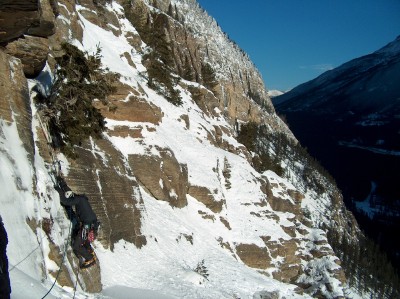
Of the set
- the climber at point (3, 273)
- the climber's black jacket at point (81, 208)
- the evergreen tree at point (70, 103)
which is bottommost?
the climber at point (3, 273)

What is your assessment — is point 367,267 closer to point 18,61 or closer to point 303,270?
point 303,270

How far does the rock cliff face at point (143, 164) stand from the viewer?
12.1 meters

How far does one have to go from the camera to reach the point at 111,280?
527 inches

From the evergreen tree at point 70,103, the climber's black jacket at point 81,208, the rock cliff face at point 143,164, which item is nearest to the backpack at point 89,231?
the climber's black jacket at point 81,208

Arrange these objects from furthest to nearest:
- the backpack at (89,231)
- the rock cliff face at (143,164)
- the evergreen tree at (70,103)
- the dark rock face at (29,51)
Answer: the evergreen tree at (70,103) < the dark rock face at (29,51) < the rock cliff face at (143,164) < the backpack at (89,231)

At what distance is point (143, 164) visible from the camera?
2364 cm

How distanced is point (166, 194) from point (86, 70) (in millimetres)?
10372

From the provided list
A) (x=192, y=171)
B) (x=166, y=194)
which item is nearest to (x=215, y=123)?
(x=192, y=171)

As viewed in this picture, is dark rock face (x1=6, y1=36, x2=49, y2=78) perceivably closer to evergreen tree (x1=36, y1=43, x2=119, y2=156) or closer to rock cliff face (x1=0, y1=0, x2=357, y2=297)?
rock cliff face (x1=0, y1=0, x2=357, y2=297)

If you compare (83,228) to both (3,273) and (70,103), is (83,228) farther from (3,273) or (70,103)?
(70,103)

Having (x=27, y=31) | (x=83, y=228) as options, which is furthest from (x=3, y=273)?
(x=27, y=31)

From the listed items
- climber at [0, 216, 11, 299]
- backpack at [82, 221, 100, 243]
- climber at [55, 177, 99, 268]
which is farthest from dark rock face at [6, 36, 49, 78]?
climber at [0, 216, 11, 299]

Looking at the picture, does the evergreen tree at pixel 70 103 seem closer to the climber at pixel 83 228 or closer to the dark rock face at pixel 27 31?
the dark rock face at pixel 27 31

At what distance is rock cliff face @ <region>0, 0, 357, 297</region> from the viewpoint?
1205 cm
